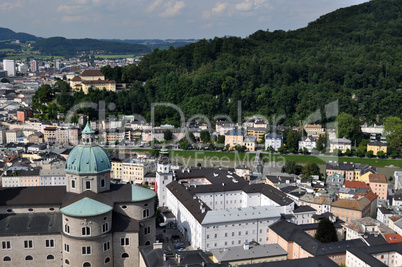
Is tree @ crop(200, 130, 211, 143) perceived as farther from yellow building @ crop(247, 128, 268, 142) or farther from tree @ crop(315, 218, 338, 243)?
tree @ crop(315, 218, 338, 243)

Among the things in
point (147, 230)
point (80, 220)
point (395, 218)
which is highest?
point (80, 220)

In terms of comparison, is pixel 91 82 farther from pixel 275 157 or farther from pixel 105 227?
pixel 105 227

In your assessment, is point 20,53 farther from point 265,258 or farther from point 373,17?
point 265,258

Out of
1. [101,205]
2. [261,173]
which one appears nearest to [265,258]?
[101,205]

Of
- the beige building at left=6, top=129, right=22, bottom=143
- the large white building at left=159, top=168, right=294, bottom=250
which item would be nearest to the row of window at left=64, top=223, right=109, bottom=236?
the large white building at left=159, top=168, right=294, bottom=250

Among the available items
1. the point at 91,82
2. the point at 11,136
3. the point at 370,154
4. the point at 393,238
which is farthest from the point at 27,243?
the point at 91,82

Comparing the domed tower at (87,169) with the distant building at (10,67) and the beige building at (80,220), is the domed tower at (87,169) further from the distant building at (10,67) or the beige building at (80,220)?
the distant building at (10,67)

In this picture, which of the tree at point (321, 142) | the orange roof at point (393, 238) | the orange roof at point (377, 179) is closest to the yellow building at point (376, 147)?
the tree at point (321, 142)
